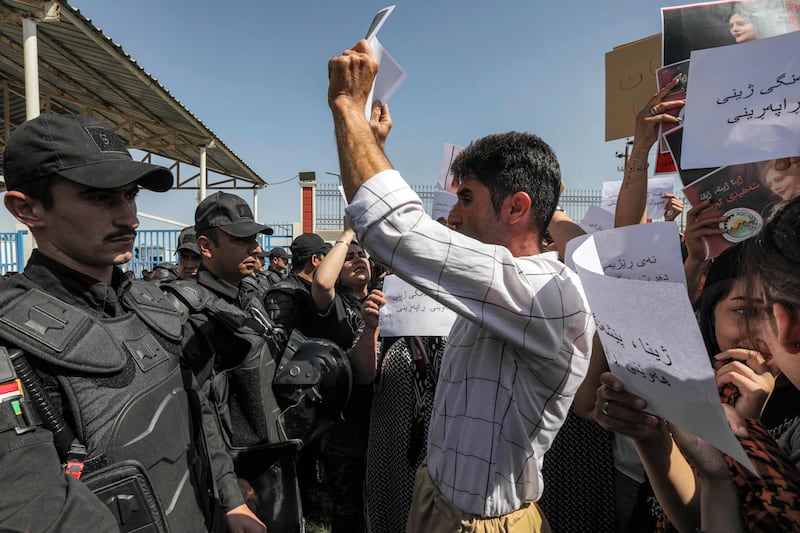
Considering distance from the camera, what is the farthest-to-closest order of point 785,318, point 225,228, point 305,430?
point 225,228, point 305,430, point 785,318

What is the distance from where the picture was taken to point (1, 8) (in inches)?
180

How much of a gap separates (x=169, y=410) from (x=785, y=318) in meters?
1.48

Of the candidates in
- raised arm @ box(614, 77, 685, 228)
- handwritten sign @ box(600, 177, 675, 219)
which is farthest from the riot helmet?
handwritten sign @ box(600, 177, 675, 219)

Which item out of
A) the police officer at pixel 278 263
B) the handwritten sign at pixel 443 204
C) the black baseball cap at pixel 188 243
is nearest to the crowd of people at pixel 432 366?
the handwritten sign at pixel 443 204

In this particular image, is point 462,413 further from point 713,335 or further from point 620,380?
point 713,335

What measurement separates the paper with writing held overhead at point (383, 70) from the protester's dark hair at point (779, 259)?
870mm

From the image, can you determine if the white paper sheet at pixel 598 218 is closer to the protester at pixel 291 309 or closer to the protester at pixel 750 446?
the protester at pixel 750 446

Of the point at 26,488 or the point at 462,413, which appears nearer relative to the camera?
the point at 26,488

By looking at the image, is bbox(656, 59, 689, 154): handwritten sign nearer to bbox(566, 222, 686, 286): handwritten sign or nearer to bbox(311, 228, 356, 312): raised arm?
bbox(566, 222, 686, 286): handwritten sign

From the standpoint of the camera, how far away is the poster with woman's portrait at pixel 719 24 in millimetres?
1190

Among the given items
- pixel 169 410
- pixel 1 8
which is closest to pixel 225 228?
pixel 169 410

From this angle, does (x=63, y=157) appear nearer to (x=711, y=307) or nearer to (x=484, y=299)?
(x=484, y=299)

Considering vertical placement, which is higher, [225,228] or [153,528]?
[225,228]

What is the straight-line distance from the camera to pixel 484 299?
1021mm
